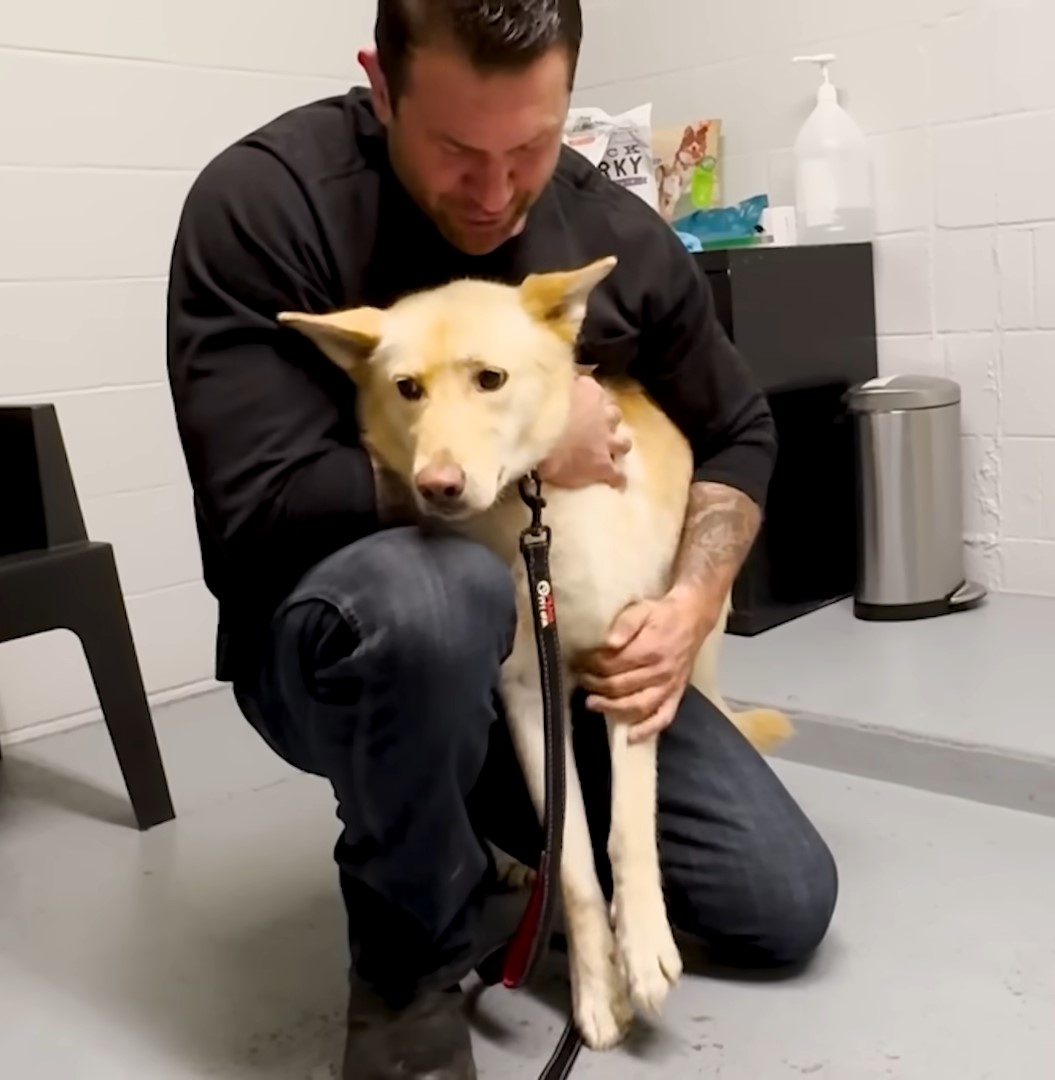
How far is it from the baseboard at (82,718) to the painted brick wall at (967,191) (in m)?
1.53

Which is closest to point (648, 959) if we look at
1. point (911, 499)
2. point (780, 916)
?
point (780, 916)

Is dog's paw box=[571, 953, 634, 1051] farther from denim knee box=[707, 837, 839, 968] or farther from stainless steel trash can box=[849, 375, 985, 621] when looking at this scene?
stainless steel trash can box=[849, 375, 985, 621]

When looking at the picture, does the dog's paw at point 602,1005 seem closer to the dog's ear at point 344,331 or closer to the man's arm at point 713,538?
the man's arm at point 713,538

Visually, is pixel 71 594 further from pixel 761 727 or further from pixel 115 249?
pixel 761 727

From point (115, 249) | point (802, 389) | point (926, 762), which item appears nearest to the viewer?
point (926, 762)

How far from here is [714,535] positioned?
1.35 meters

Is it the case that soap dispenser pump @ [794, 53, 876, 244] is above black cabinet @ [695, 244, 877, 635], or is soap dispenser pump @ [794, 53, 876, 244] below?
above

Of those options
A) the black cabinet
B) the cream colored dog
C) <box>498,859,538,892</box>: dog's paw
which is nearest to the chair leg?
<box>498,859,538,892</box>: dog's paw

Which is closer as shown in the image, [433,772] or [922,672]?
[433,772]

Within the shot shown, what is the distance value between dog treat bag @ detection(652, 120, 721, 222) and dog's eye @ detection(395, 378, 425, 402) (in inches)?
68.9

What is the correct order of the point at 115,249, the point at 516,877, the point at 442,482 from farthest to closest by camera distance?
the point at 115,249
the point at 516,877
the point at 442,482

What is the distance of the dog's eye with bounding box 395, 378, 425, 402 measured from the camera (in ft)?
3.57

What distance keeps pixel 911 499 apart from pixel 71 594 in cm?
151

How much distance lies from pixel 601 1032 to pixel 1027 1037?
38 centimetres
